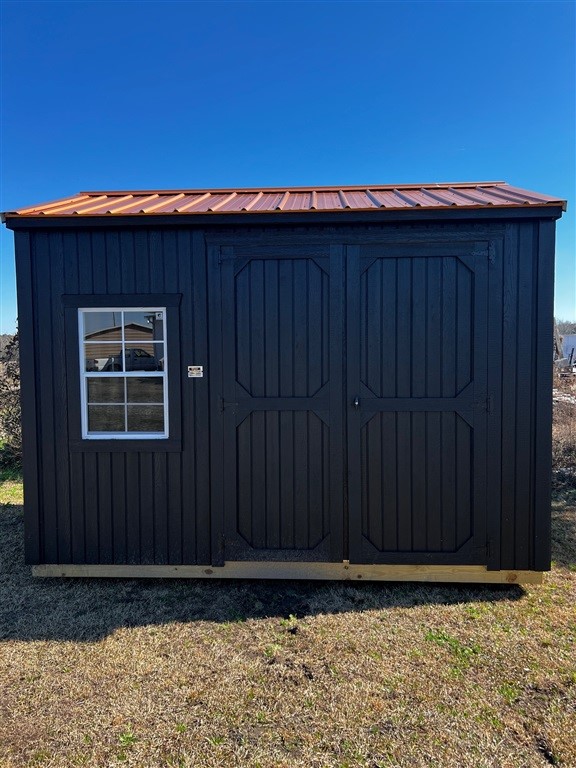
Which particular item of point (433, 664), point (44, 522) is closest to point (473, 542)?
point (433, 664)

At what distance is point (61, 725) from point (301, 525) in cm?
183

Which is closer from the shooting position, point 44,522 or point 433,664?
point 433,664

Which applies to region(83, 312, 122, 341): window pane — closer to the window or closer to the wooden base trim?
the window

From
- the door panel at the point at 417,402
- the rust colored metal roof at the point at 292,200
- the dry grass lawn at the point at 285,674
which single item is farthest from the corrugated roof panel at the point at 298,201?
the dry grass lawn at the point at 285,674

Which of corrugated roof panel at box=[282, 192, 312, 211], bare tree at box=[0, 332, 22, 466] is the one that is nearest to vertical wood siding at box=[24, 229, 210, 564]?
corrugated roof panel at box=[282, 192, 312, 211]

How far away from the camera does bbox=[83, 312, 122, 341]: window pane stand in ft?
11.1

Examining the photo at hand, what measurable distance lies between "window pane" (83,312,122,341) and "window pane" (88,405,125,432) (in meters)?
0.54

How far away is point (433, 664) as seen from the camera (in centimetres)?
247

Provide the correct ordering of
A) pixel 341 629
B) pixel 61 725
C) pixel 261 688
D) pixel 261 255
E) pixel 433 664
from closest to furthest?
pixel 61 725 < pixel 261 688 < pixel 433 664 < pixel 341 629 < pixel 261 255

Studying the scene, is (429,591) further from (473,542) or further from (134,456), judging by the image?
(134,456)

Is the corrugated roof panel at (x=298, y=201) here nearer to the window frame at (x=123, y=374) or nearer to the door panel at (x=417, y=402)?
the door panel at (x=417, y=402)

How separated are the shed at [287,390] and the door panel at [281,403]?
0.05 ft

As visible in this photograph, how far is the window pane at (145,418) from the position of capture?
11.2ft

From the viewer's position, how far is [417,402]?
328 centimetres
